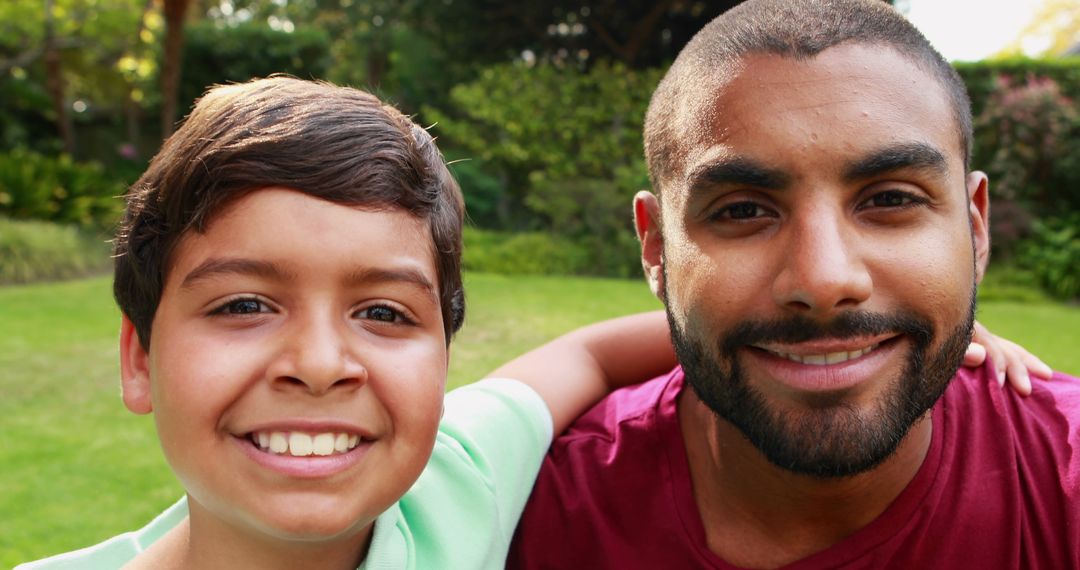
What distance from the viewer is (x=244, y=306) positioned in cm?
171

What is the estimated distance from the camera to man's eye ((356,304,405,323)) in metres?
1.79

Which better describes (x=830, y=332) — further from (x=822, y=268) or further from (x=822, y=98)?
(x=822, y=98)

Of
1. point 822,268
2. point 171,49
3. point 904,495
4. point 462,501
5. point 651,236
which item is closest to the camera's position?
point 822,268

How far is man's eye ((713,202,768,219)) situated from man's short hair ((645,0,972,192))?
0.15 metres

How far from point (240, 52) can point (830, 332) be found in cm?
1808

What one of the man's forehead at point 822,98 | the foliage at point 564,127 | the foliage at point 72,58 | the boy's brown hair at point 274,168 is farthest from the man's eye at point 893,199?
the foliage at point 72,58

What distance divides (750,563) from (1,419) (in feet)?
17.8

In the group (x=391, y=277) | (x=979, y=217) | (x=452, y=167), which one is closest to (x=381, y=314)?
(x=391, y=277)

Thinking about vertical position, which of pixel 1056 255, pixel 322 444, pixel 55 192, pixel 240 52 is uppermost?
pixel 240 52

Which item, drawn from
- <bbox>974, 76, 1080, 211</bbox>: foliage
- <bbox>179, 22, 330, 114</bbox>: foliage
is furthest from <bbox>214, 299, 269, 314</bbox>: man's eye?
<bbox>179, 22, 330, 114</bbox>: foliage

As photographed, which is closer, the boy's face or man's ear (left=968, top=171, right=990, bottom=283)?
the boy's face

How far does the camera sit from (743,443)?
6.93ft

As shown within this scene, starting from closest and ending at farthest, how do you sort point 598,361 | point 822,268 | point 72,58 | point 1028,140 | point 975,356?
point 822,268 < point 975,356 < point 598,361 < point 1028,140 < point 72,58

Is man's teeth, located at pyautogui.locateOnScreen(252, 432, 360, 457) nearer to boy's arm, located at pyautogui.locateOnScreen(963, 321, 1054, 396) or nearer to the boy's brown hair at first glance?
the boy's brown hair
